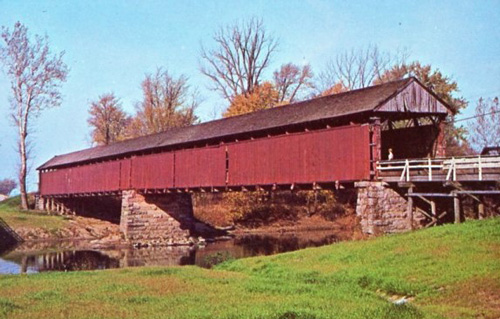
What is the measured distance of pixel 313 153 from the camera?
20.8 meters

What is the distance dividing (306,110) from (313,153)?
204 centimetres

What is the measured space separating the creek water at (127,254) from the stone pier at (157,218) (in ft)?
7.29

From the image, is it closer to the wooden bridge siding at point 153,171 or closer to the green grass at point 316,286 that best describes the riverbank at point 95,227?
the wooden bridge siding at point 153,171

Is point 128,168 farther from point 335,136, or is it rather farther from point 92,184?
point 335,136

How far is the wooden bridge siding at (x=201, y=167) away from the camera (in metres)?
26.1

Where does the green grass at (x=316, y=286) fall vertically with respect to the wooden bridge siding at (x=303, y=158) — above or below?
below

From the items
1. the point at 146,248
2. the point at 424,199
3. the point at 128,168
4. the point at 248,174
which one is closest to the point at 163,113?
the point at 128,168

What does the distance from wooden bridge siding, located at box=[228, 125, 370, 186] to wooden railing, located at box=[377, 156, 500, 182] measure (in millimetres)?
952

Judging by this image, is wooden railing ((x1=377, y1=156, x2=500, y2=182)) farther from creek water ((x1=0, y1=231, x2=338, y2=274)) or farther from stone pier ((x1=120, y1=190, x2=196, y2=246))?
stone pier ((x1=120, y1=190, x2=196, y2=246))

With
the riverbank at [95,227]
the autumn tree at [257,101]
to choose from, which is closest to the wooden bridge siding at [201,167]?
the riverbank at [95,227]

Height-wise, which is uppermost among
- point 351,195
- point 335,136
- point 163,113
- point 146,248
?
point 163,113

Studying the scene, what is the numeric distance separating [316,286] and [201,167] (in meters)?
16.8

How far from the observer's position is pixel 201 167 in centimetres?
2738

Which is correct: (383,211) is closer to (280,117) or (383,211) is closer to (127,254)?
(280,117)
